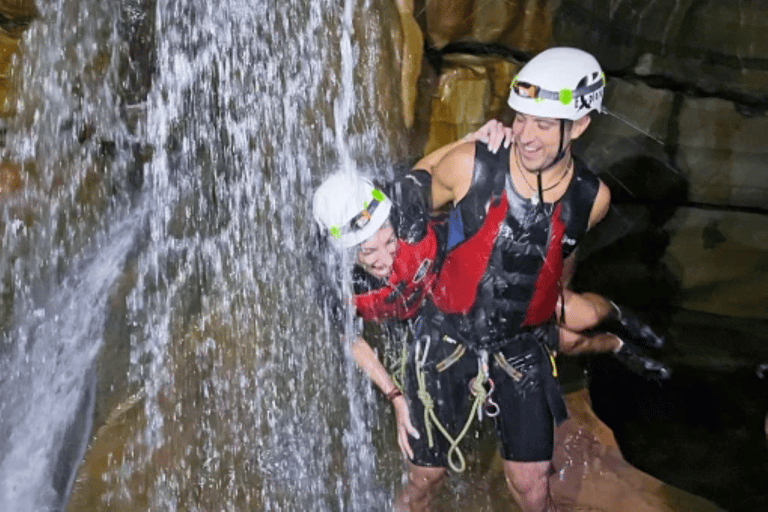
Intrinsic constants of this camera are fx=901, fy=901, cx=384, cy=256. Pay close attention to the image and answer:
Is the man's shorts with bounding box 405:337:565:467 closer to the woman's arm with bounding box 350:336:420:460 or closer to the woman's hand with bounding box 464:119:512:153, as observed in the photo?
the woman's arm with bounding box 350:336:420:460

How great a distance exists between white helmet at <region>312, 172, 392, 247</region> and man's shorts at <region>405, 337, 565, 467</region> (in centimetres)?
38

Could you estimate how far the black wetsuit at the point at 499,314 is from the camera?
7.82 ft

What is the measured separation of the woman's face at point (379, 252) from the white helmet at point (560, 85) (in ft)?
1.59

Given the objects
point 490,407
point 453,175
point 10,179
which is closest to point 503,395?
point 490,407

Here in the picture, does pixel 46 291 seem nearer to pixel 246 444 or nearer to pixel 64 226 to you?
pixel 64 226

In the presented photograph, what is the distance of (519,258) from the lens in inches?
94.9

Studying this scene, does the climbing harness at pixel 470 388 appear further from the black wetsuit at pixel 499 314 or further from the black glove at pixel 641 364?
the black glove at pixel 641 364

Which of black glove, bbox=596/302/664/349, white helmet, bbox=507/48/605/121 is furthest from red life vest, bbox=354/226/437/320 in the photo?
black glove, bbox=596/302/664/349

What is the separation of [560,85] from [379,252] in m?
0.65

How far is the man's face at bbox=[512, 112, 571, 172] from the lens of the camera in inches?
91.3

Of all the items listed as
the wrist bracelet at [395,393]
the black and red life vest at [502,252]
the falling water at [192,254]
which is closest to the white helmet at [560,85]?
the black and red life vest at [502,252]

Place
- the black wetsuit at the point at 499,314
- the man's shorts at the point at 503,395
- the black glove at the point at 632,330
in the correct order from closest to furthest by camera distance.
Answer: the black wetsuit at the point at 499,314 < the man's shorts at the point at 503,395 < the black glove at the point at 632,330

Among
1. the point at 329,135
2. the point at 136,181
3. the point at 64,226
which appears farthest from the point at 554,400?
the point at 64,226

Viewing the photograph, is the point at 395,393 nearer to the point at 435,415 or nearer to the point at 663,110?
the point at 435,415
